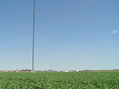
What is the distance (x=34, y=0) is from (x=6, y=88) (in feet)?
104

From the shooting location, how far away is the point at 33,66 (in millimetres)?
42188

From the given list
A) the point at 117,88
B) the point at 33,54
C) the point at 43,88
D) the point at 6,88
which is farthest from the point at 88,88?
the point at 33,54

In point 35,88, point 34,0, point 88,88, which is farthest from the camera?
point 34,0

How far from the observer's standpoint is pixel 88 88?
11570 millimetres

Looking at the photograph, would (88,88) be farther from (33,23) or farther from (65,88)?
(33,23)

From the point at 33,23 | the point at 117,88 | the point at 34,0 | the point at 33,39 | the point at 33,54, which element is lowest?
the point at 117,88

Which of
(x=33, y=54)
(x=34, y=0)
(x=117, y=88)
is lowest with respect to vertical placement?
(x=117, y=88)

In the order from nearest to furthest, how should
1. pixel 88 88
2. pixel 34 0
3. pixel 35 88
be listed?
1. pixel 88 88
2. pixel 35 88
3. pixel 34 0

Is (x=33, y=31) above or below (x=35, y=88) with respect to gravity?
above

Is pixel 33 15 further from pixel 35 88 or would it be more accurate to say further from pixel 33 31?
pixel 35 88

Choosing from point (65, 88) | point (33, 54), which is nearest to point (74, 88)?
point (65, 88)

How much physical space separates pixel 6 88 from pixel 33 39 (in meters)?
29.6

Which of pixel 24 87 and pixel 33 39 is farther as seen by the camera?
pixel 33 39

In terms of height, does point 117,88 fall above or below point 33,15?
below
